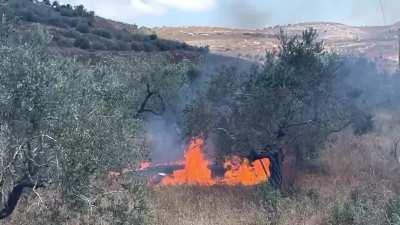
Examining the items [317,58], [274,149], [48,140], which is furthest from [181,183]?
[48,140]

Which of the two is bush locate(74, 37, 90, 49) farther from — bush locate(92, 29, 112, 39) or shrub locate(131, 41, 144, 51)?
bush locate(92, 29, 112, 39)

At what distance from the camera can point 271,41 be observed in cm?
8394

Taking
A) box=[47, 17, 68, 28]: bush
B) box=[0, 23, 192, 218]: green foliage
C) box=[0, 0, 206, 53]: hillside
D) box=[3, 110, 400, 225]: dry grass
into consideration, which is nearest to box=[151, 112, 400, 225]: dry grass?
box=[3, 110, 400, 225]: dry grass

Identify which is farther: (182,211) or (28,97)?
(182,211)

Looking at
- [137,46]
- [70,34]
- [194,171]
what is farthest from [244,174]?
[70,34]

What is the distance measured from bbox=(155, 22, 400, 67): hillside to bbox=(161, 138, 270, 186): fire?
43.3 metres

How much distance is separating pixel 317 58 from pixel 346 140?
812 cm

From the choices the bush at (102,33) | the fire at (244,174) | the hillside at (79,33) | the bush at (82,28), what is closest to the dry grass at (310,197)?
the fire at (244,174)

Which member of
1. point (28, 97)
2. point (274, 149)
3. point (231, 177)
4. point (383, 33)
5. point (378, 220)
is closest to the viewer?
point (28, 97)

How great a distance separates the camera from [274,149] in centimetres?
1809

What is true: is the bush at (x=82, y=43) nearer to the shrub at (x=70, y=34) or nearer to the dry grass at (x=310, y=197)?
the shrub at (x=70, y=34)

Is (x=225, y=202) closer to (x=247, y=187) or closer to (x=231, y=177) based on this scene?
(x=247, y=187)

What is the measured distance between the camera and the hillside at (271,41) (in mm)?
74331

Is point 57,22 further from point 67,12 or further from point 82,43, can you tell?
point 82,43
